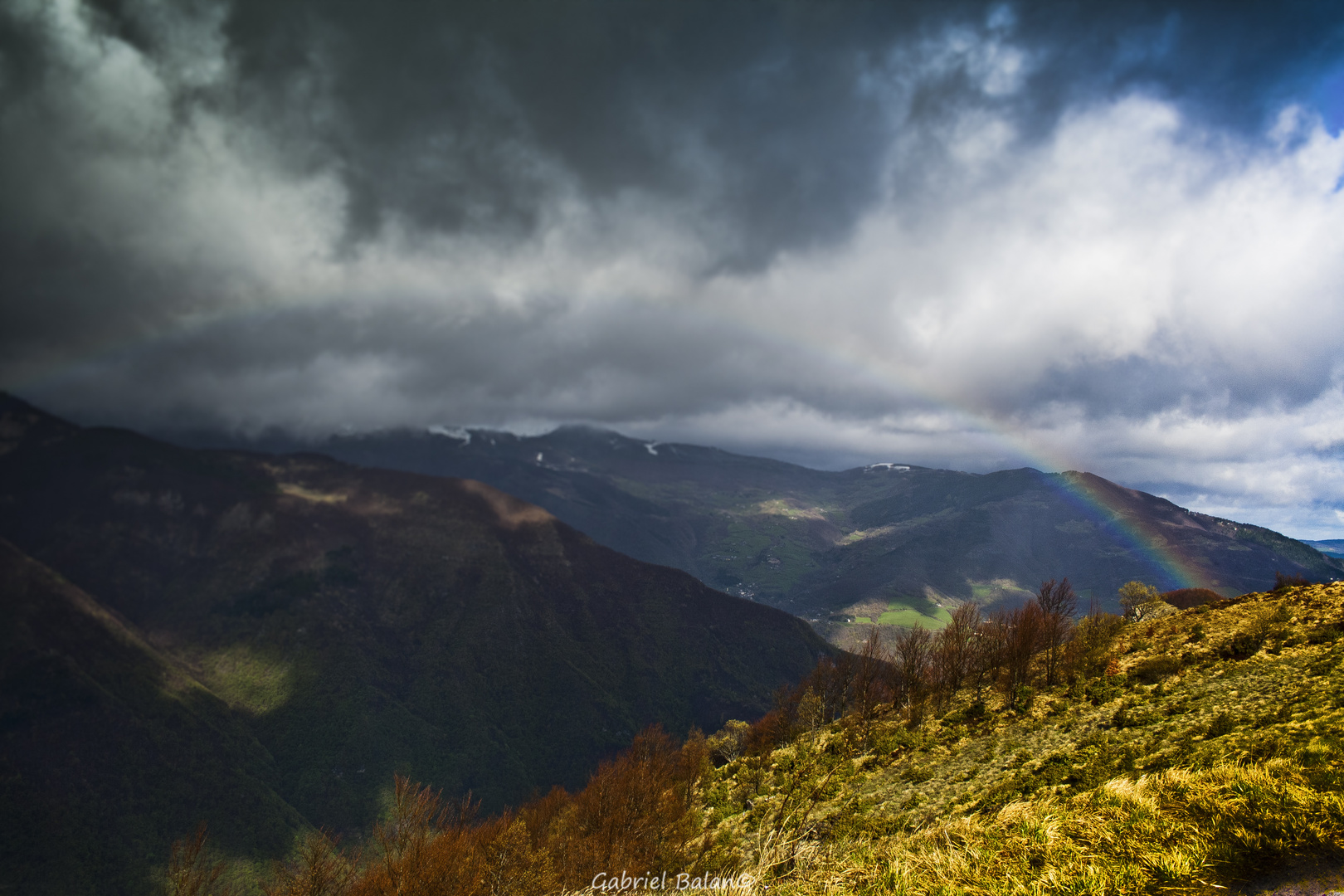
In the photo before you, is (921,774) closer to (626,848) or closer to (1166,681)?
(1166,681)

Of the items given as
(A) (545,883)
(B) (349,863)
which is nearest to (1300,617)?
(A) (545,883)

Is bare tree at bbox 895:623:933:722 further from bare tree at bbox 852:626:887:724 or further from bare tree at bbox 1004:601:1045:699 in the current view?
bare tree at bbox 1004:601:1045:699

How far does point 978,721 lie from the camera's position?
145 ft

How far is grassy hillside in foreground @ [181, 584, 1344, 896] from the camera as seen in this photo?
9562mm

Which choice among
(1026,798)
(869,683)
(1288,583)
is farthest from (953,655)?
(1026,798)

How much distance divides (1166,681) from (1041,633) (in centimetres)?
2942

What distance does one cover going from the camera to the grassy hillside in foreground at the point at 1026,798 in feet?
31.4

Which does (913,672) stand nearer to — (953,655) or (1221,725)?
(953,655)

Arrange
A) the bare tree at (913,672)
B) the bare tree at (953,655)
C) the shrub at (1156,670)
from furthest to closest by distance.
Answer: the bare tree at (913,672) < the bare tree at (953,655) < the shrub at (1156,670)

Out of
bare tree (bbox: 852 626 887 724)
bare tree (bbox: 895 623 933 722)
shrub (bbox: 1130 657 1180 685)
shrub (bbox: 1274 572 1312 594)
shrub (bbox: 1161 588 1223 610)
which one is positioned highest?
shrub (bbox: 1274 572 1312 594)

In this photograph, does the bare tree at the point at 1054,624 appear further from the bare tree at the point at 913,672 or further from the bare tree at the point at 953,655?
the bare tree at the point at 913,672

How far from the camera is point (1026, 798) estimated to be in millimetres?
23484

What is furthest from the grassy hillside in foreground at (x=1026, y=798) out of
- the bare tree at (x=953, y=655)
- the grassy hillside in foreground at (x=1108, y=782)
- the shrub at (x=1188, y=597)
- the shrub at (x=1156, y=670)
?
the shrub at (x=1188, y=597)

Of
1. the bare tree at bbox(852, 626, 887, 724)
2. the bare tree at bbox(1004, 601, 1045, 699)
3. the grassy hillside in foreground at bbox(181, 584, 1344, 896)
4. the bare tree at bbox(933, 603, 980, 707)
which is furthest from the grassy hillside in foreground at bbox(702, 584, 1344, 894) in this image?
the bare tree at bbox(852, 626, 887, 724)
